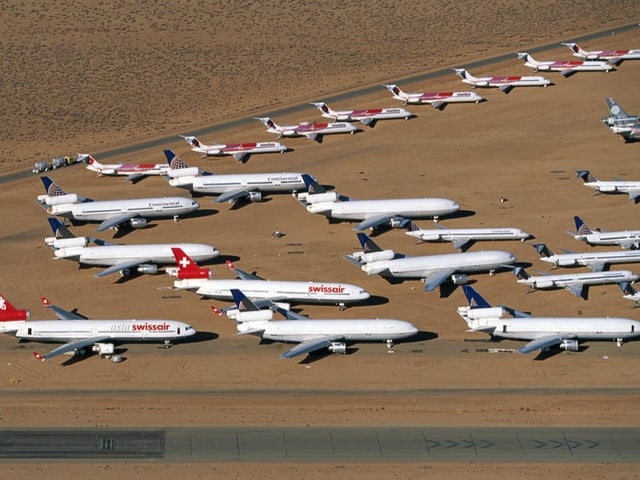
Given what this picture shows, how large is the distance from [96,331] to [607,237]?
54.1 metres

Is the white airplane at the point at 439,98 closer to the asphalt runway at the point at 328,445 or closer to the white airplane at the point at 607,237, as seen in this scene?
the white airplane at the point at 607,237

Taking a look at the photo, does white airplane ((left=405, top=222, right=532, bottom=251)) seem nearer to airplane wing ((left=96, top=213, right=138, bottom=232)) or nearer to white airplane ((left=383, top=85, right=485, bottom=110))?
airplane wing ((left=96, top=213, right=138, bottom=232))

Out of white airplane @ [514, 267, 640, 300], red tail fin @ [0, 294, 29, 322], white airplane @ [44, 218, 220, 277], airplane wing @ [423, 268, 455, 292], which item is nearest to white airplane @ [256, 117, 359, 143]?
white airplane @ [44, 218, 220, 277]

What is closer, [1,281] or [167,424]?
[167,424]

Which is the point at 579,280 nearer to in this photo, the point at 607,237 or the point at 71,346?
the point at 607,237

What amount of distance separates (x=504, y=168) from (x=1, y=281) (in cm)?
6362

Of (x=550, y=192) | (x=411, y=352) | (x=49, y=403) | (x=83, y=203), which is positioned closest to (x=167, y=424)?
(x=49, y=403)

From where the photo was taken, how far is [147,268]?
141 metres

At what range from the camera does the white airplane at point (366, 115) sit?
616 ft

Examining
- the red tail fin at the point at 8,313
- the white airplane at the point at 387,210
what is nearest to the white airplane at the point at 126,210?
the white airplane at the point at 387,210

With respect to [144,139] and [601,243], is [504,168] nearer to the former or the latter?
[601,243]

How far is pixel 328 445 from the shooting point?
10825 centimetres

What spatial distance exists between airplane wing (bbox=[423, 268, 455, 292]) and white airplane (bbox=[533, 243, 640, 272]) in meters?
10.7

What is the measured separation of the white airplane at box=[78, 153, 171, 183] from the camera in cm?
17112
